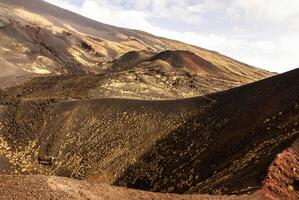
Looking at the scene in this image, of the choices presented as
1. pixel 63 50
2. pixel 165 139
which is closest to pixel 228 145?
pixel 165 139

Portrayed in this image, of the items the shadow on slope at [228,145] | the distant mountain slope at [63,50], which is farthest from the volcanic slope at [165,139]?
the distant mountain slope at [63,50]

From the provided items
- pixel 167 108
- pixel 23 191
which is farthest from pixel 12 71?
pixel 23 191

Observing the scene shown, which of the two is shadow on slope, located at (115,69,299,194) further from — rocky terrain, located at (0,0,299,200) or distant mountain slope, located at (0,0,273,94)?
distant mountain slope, located at (0,0,273,94)

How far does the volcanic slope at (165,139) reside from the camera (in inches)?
1041

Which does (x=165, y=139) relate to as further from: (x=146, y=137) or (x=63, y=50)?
(x=63, y=50)

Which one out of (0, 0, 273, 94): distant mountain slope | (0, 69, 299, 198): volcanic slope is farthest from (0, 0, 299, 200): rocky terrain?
(0, 0, 273, 94): distant mountain slope

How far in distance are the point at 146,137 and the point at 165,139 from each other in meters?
2.56

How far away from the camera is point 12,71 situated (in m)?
75.0

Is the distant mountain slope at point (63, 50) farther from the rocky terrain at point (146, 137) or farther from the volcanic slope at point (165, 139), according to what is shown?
the volcanic slope at point (165, 139)

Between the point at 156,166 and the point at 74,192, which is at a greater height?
the point at 74,192

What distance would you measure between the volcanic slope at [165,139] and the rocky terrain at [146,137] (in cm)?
11

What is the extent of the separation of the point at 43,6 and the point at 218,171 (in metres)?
144

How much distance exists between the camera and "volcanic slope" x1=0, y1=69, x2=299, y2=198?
26.4 meters

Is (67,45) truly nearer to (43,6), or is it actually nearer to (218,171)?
(43,6)
